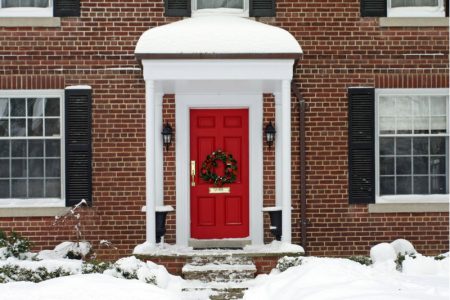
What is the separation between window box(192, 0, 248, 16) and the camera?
10000mm

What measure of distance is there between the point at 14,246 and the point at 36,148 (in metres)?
1.79

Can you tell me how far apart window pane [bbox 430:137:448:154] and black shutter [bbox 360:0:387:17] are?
2273 mm

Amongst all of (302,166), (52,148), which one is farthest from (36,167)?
(302,166)


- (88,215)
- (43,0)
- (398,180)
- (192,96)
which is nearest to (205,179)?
(192,96)

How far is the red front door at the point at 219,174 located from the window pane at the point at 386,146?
2.31 m

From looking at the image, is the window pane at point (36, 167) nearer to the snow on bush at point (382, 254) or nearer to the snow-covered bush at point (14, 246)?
the snow-covered bush at point (14, 246)

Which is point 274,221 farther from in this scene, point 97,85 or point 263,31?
point 97,85

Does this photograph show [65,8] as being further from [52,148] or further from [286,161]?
[286,161]

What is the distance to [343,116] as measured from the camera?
10008mm

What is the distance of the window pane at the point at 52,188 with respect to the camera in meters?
9.91

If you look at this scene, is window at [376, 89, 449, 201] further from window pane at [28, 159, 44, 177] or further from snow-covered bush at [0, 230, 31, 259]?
snow-covered bush at [0, 230, 31, 259]

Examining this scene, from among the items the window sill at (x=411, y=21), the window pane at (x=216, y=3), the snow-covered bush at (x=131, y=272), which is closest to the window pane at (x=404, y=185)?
the window sill at (x=411, y=21)

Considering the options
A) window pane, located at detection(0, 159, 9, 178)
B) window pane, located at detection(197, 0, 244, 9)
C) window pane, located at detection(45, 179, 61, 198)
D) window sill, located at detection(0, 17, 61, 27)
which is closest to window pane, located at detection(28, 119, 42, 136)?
window pane, located at detection(0, 159, 9, 178)

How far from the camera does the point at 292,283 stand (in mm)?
7141
